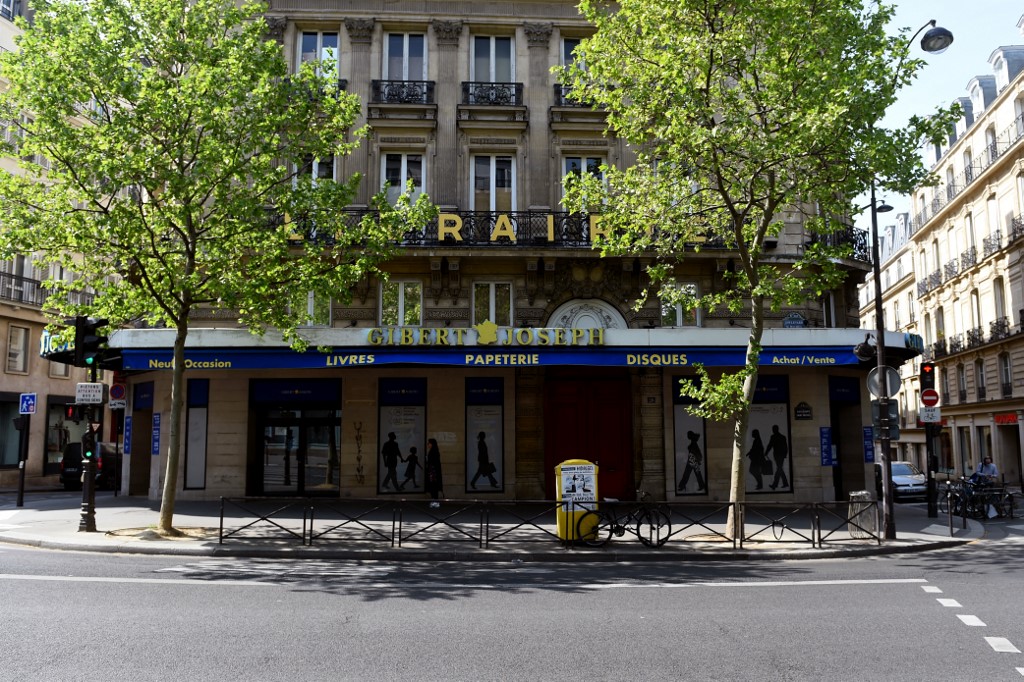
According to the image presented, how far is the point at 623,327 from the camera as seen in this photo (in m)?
19.7

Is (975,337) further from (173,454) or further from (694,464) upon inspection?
(173,454)

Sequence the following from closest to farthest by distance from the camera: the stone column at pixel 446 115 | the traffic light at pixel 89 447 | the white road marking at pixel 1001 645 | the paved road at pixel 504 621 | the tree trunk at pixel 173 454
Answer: the paved road at pixel 504 621 → the white road marking at pixel 1001 645 → the tree trunk at pixel 173 454 → the traffic light at pixel 89 447 → the stone column at pixel 446 115

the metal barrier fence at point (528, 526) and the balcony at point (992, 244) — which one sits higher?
the balcony at point (992, 244)

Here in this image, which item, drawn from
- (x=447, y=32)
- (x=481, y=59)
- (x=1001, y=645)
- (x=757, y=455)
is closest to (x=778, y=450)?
(x=757, y=455)

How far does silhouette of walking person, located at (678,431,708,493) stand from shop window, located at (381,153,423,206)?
31.9ft

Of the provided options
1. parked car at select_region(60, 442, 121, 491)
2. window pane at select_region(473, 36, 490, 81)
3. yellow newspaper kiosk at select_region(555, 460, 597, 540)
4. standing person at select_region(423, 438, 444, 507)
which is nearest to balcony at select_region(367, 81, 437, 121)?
window pane at select_region(473, 36, 490, 81)

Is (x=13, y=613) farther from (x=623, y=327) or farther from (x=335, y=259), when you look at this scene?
(x=623, y=327)

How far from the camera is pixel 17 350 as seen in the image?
31.5 m

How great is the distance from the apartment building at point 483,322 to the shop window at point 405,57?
2.2 inches

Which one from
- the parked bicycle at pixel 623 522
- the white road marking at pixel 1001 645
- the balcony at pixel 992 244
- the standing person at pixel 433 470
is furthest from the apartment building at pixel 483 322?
the balcony at pixel 992 244

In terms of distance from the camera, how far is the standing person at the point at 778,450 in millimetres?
19547

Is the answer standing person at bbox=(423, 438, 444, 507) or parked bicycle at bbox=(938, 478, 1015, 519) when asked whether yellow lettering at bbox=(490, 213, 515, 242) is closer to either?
standing person at bbox=(423, 438, 444, 507)

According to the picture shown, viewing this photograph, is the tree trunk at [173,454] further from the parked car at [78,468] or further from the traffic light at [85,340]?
the parked car at [78,468]

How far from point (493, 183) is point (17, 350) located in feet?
77.7
